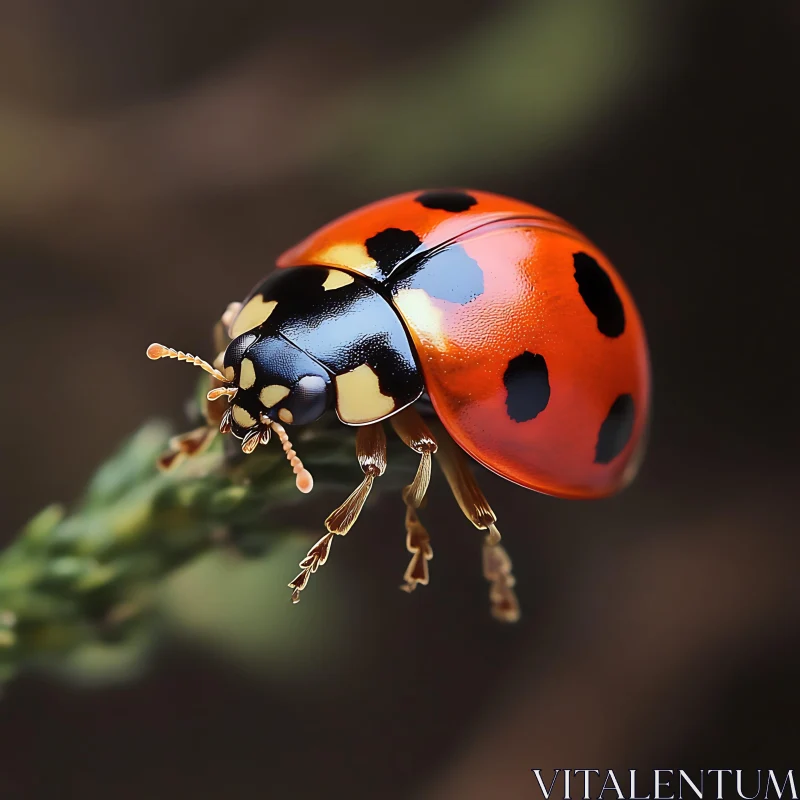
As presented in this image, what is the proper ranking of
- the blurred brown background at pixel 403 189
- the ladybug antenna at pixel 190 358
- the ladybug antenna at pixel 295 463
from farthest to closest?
the blurred brown background at pixel 403 189, the ladybug antenna at pixel 190 358, the ladybug antenna at pixel 295 463

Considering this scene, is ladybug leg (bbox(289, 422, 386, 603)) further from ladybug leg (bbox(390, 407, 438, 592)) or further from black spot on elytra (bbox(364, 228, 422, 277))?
black spot on elytra (bbox(364, 228, 422, 277))

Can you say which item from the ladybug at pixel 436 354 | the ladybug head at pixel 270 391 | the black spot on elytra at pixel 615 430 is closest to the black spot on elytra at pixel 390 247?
the ladybug at pixel 436 354

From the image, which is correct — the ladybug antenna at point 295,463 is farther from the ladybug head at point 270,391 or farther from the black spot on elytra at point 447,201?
the black spot on elytra at point 447,201

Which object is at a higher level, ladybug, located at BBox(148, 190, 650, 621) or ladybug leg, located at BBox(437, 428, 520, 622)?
ladybug, located at BBox(148, 190, 650, 621)

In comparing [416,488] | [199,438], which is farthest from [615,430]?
[199,438]

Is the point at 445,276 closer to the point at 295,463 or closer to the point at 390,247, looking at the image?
the point at 390,247

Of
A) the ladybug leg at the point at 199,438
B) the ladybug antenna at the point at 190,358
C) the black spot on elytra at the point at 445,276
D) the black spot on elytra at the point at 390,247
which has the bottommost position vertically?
the ladybug leg at the point at 199,438

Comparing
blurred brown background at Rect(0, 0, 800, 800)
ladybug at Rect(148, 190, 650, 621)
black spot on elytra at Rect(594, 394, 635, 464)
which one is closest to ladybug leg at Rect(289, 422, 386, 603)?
ladybug at Rect(148, 190, 650, 621)
